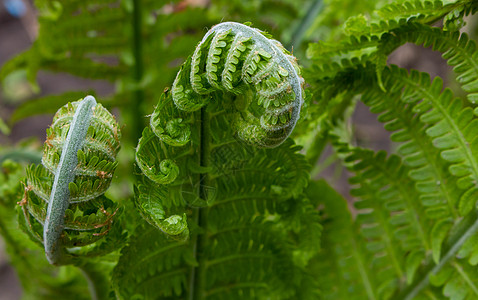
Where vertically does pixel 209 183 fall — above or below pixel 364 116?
below

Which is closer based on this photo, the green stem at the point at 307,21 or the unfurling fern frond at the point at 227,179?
the unfurling fern frond at the point at 227,179

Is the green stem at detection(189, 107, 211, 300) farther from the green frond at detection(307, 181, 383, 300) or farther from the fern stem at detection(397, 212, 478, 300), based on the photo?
the fern stem at detection(397, 212, 478, 300)

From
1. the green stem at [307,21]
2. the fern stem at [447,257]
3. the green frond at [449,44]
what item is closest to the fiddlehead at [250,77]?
the green frond at [449,44]

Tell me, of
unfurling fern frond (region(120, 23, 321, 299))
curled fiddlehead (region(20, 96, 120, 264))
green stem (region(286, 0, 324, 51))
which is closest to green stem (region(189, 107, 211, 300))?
unfurling fern frond (region(120, 23, 321, 299))

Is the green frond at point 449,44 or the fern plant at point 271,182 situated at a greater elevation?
the green frond at point 449,44

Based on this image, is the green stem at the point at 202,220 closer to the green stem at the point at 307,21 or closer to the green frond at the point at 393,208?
the green frond at the point at 393,208

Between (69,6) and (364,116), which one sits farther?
(364,116)

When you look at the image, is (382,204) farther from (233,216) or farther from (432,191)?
(233,216)

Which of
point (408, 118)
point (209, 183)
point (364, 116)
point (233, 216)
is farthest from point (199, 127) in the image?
point (364, 116)
